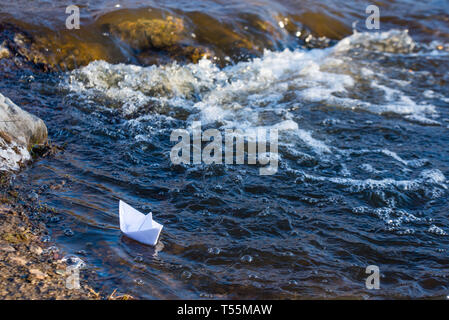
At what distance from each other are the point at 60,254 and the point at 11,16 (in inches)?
196

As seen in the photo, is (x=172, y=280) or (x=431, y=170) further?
(x=431, y=170)

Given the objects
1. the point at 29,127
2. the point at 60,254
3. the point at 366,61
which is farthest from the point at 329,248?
the point at 366,61

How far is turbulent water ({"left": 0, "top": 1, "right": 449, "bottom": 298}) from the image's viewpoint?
2762 millimetres

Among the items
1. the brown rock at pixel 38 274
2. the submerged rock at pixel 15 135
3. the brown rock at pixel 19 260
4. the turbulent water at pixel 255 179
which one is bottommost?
the turbulent water at pixel 255 179

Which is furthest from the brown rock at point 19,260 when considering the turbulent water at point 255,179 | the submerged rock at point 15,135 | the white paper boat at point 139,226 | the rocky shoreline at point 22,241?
the submerged rock at point 15,135

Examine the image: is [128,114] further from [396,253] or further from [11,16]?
[396,253]

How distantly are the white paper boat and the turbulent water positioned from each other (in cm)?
7

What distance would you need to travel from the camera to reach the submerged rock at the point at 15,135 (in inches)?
135

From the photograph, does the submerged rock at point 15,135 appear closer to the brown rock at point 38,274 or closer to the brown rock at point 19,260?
the brown rock at point 19,260

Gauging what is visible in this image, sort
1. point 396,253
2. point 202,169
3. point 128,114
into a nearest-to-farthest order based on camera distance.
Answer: point 396,253 → point 202,169 → point 128,114

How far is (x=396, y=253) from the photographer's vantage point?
10.1 feet

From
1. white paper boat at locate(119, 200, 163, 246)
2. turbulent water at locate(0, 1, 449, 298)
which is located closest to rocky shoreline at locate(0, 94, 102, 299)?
turbulent water at locate(0, 1, 449, 298)

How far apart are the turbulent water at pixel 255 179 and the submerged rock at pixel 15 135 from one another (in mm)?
148

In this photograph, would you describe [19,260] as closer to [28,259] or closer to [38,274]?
[28,259]
